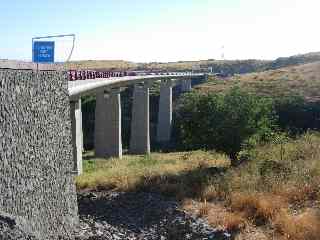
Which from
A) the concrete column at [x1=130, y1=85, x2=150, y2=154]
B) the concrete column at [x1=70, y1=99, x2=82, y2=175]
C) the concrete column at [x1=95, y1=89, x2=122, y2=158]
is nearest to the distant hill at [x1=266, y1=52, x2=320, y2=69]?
the concrete column at [x1=130, y1=85, x2=150, y2=154]

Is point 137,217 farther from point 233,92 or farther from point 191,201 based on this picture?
point 233,92

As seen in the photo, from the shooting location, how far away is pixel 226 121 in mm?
→ 32594

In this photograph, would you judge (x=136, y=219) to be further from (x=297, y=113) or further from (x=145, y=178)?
(x=297, y=113)

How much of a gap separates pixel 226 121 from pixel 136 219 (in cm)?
1194

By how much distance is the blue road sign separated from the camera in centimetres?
1983

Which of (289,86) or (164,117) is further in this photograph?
(289,86)

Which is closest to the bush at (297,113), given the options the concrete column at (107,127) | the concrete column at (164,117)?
the concrete column at (164,117)

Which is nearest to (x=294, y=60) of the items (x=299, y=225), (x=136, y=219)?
(x=136, y=219)

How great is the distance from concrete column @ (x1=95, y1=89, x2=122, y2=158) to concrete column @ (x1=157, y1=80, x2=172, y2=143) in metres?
24.8

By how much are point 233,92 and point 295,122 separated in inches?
1170

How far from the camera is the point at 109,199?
2606cm

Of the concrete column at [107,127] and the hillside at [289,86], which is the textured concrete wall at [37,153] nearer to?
the concrete column at [107,127]

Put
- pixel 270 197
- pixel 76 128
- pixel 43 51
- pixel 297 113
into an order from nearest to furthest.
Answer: pixel 43 51 < pixel 270 197 < pixel 76 128 < pixel 297 113

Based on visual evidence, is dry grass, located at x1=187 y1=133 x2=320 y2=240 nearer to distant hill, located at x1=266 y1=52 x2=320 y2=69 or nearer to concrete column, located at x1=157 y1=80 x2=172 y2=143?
concrete column, located at x1=157 y1=80 x2=172 y2=143
